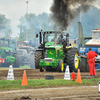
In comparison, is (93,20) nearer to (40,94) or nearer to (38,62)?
(38,62)

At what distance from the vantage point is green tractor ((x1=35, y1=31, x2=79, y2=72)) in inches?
778

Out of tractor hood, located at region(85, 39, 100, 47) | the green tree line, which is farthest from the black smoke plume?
the green tree line

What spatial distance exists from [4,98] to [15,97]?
375 mm

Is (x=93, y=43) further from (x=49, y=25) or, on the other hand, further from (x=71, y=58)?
(x=49, y=25)

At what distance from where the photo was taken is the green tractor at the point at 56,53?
778 inches

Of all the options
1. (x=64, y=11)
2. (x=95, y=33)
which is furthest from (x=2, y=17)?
(x=95, y=33)

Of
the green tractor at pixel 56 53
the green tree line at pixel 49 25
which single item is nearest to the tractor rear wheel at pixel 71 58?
the green tractor at pixel 56 53

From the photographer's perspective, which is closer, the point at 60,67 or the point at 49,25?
the point at 60,67

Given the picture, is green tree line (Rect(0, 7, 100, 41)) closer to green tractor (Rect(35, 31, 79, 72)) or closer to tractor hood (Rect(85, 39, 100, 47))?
green tractor (Rect(35, 31, 79, 72))

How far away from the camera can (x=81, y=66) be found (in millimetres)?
21281

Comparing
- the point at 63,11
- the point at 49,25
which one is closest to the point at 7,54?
the point at 63,11

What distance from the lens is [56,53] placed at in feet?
66.1

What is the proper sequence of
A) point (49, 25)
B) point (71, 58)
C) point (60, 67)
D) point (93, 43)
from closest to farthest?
point (60, 67), point (71, 58), point (93, 43), point (49, 25)

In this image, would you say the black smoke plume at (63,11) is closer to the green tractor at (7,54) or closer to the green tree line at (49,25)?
the green tractor at (7,54)
